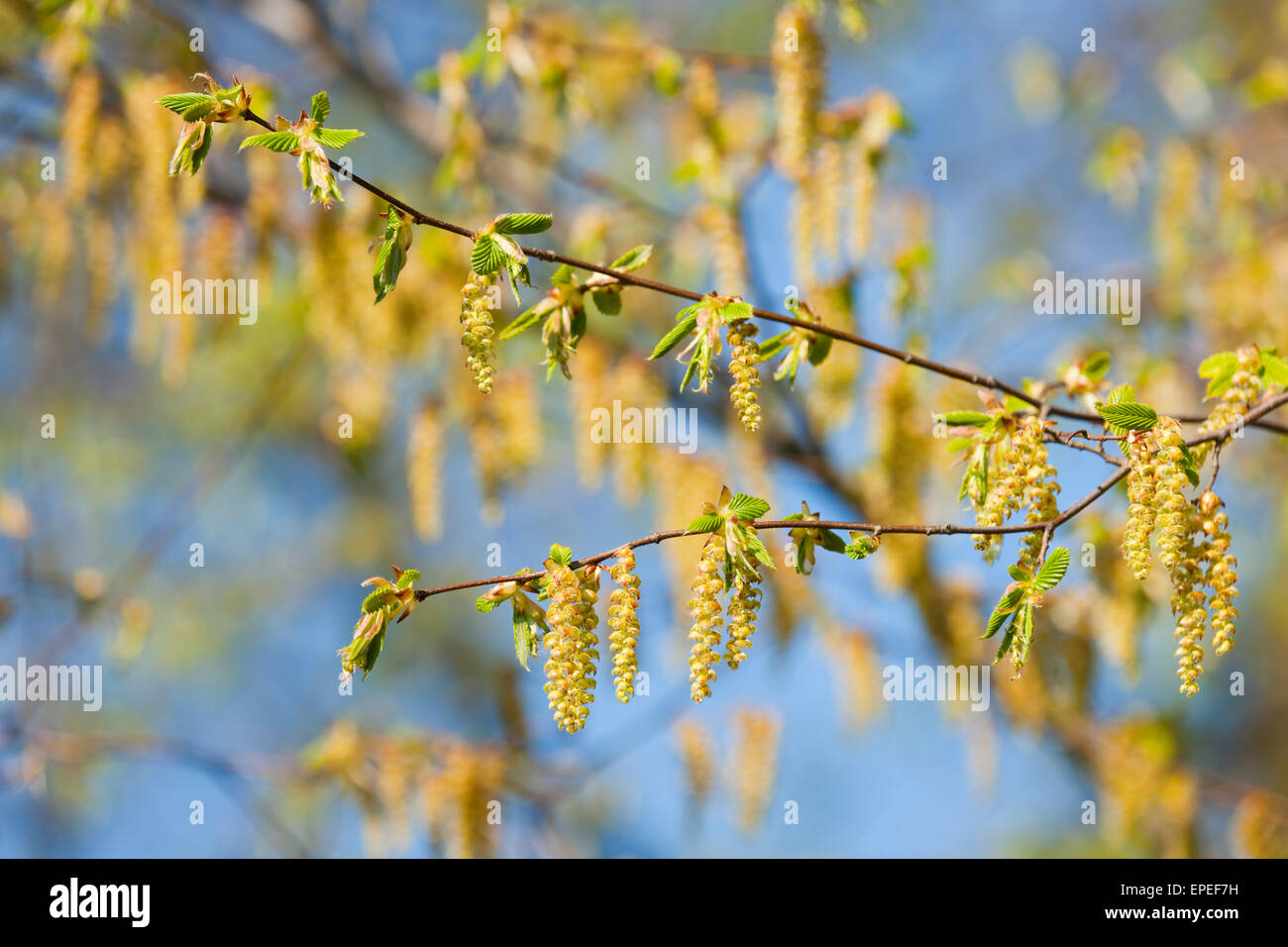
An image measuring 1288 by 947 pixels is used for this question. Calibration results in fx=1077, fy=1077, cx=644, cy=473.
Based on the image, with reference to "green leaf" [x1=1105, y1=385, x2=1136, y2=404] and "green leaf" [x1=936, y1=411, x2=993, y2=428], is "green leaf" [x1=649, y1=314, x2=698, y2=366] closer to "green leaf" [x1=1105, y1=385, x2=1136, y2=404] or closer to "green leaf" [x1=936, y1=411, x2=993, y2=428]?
"green leaf" [x1=936, y1=411, x2=993, y2=428]

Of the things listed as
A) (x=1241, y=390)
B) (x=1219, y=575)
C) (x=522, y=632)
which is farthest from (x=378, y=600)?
(x=1241, y=390)

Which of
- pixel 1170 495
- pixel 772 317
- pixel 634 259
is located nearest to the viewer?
pixel 1170 495

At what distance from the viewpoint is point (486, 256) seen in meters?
1.59

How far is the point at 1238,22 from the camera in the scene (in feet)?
24.3

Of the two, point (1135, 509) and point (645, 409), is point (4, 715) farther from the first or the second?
point (1135, 509)

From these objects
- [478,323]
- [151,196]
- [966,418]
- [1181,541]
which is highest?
[151,196]

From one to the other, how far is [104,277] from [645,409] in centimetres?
168

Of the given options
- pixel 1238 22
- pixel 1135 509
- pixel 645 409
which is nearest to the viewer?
pixel 1135 509

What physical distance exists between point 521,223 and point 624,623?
614mm

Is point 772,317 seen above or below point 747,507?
above

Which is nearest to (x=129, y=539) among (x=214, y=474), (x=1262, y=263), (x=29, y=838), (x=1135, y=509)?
(x=29, y=838)

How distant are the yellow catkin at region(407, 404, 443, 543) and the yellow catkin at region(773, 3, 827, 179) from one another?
1.43m

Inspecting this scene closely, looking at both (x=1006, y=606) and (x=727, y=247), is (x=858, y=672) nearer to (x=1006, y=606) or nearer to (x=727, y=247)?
(x=727, y=247)

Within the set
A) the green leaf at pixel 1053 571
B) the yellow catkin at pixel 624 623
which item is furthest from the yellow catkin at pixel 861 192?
the yellow catkin at pixel 624 623
